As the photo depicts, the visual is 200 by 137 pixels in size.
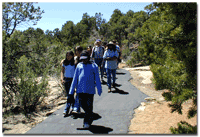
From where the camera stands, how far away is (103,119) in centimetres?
474

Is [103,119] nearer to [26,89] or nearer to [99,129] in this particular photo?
[99,129]

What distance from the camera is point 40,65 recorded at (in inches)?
311

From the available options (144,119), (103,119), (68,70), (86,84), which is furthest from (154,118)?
(68,70)

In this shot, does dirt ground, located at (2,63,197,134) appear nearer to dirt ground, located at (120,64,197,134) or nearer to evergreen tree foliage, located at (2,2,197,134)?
dirt ground, located at (120,64,197,134)

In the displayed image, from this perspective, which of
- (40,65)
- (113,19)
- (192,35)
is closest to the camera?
(192,35)

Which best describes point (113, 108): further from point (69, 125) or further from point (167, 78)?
point (167, 78)

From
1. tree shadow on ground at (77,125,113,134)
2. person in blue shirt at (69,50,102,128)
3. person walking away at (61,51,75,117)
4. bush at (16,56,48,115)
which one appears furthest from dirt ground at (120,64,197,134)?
bush at (16,56,48,115)

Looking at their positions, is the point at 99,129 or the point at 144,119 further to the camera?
the point at 144,119

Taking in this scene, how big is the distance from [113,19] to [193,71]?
1650 inches

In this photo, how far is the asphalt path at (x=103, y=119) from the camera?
4110 mm

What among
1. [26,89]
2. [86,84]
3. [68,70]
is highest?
[68,70]

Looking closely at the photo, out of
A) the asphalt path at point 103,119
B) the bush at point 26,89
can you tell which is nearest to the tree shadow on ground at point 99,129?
the asphalt path at point 103,119

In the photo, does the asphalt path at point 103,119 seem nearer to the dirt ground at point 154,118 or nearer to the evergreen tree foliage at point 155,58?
the dirt ground at point 154,118

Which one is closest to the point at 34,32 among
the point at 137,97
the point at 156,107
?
the point at 137,97
